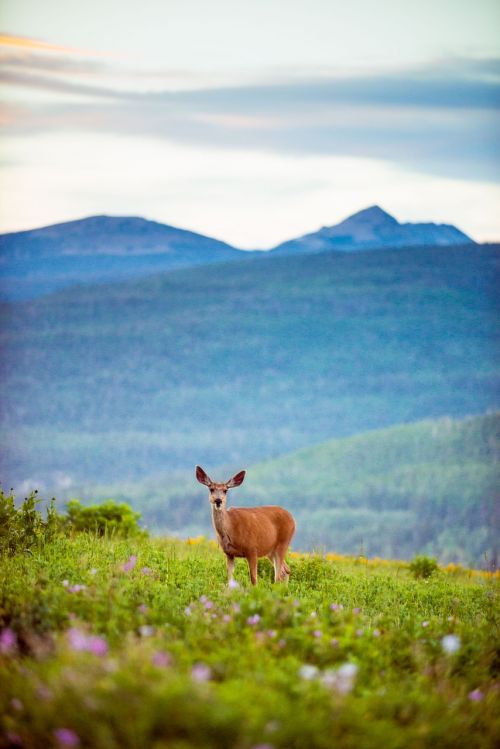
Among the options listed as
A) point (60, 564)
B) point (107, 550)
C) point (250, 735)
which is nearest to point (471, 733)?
point (250, 735)

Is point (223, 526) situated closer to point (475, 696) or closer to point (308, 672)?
point (475, 696)

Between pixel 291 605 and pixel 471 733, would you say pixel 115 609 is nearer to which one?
pixel 291 605

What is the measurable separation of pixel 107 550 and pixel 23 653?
6950mm

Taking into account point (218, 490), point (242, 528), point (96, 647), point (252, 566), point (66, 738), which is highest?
point (218, 490)

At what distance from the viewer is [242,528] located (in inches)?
571

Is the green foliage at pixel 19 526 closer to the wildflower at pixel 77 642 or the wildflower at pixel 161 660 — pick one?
the wildflower at pixel 77 642

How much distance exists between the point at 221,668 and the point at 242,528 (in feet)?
18.8

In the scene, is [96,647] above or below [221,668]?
above

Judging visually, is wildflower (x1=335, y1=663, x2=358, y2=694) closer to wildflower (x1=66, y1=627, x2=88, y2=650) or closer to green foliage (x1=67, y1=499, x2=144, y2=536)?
wildflower (x1=66, y1=627, x2=88, y2=650)

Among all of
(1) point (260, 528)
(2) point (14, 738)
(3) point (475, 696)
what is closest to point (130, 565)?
(1) point (260, 528)

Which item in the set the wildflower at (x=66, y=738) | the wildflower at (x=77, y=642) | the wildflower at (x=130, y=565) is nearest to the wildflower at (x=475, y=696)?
the wildflower at (x=77, y=642)

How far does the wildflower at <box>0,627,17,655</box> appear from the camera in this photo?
8781mm

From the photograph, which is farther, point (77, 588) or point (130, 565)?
point (130, 565)

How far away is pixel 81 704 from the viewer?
760cm
